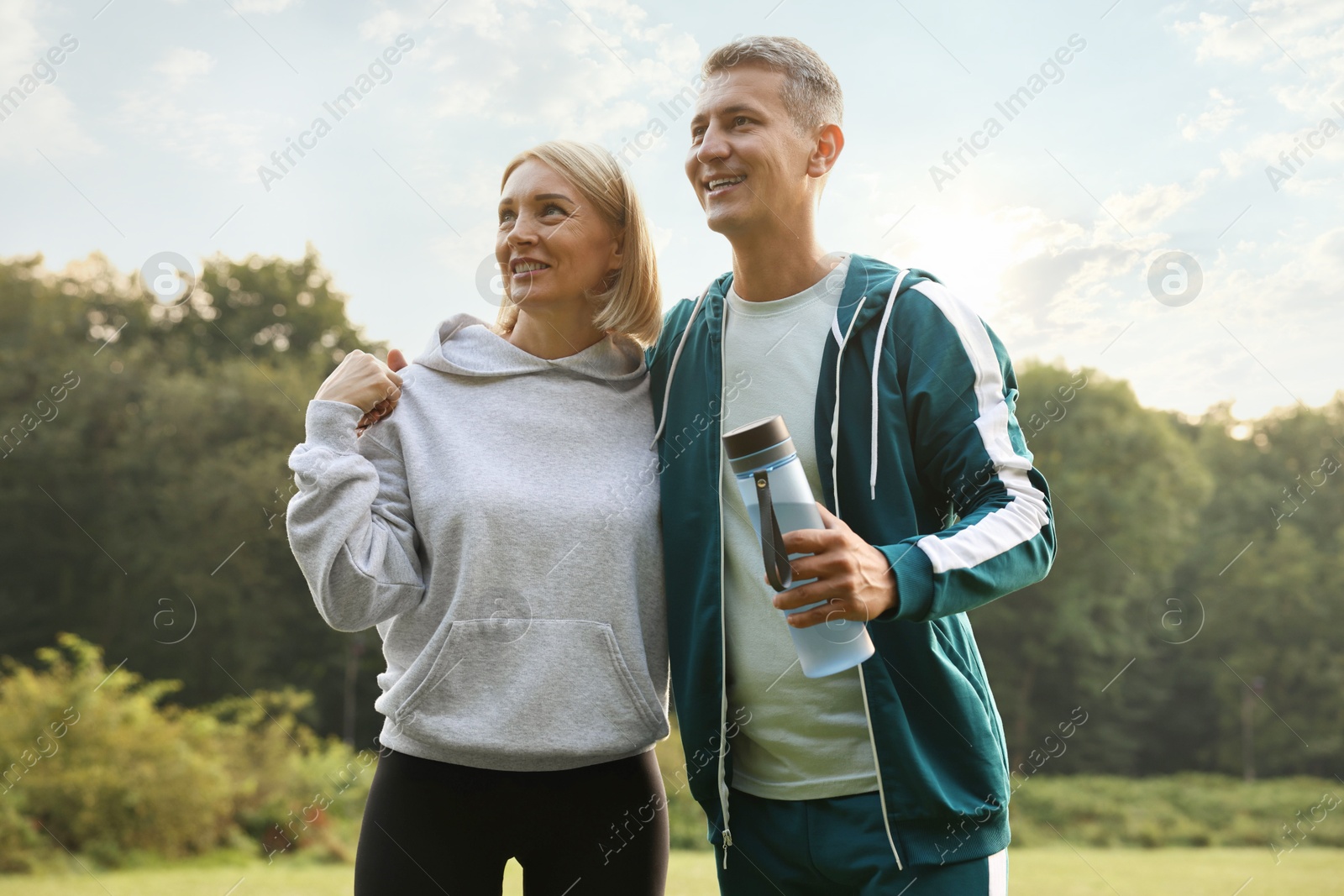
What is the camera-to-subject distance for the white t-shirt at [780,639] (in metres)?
2.33

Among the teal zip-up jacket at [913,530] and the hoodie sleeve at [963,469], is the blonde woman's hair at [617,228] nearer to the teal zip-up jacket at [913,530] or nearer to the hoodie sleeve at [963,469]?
the teal zip-up jacket at [913,530]

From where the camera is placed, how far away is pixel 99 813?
12.6 m

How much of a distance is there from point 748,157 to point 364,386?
108 cm

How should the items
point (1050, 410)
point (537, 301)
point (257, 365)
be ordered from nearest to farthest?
point (537, 301)
point (257, 365)
point (1050, 410)

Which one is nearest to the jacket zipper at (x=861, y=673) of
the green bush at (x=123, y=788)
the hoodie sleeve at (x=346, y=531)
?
the hoodie sleeve at (x=346, y=531)

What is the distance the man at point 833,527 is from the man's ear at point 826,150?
0.11 ft

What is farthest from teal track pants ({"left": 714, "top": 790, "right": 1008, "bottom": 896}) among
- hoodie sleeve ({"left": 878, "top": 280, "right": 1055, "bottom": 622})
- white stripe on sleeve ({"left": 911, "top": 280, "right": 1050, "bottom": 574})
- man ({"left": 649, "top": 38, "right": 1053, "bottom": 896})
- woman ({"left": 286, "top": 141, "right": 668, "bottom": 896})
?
white stripe on sleeve ({"left": 911, "top": 280, "right": 1050, "bottom": 574})

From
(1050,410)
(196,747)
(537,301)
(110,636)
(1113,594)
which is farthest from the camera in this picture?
(1113,594)

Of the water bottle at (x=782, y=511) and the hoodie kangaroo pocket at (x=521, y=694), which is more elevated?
the water bottle at (x=782, y=511)

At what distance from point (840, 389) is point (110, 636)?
2064cm

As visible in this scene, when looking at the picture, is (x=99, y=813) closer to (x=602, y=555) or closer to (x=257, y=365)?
(x=257, y=365)

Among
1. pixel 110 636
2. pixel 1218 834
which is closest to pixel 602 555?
pixel 110 636

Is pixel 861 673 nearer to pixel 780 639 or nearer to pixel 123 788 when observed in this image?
pixel 780 639

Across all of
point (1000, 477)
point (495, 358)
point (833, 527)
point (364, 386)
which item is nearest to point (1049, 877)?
point (1000, 477)
